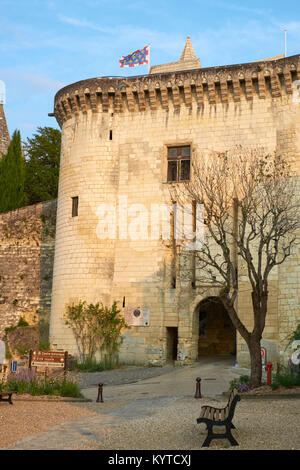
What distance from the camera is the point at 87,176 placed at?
949 inches

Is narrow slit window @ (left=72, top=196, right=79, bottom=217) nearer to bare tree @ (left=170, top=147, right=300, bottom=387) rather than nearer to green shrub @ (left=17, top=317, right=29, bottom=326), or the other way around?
bare tree @ (left=170, top=147, right=300, bottom=387)

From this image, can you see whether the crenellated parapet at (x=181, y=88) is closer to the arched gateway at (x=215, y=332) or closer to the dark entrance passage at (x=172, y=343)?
the dark entrance passage at (x=172, y=343)

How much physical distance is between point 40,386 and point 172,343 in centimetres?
946

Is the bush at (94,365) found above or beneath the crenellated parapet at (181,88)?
beneath

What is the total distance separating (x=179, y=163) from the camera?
76.1 feet

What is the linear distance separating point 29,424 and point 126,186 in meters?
14.5

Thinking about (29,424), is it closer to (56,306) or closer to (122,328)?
(122,328)

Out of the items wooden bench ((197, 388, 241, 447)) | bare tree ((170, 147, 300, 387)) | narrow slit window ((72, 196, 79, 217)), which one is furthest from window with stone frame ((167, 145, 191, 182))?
wooden bench ((197, 388, 241, 447))

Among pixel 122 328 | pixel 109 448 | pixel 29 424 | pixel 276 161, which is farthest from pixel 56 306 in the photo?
pixel 109 448

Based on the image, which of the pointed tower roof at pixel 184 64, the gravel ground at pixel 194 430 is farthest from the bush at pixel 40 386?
the pointed tower roof at pixel 184 64

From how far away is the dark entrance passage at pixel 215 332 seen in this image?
1030 inches

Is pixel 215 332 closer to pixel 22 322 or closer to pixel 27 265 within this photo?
pixel 22 322

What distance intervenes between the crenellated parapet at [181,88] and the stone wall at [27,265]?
17.6 feet

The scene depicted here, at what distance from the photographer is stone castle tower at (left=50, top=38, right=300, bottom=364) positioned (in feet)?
71.7
